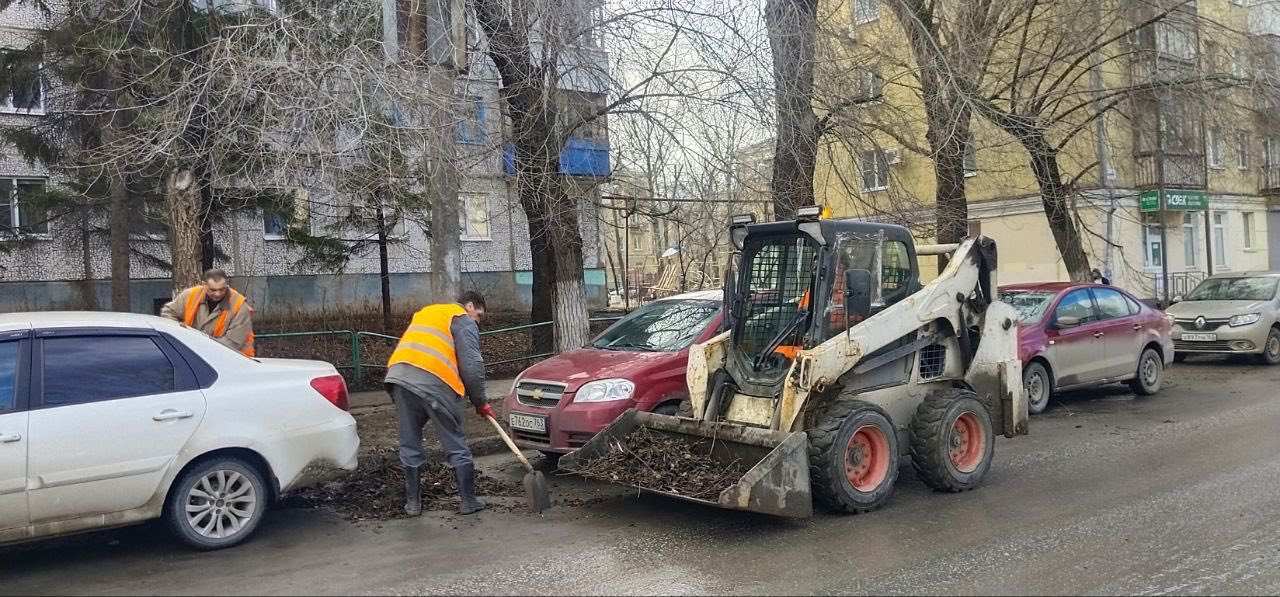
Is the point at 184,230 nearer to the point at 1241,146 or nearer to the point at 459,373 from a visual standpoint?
the point at 459,373

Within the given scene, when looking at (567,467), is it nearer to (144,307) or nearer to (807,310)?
(807,310)

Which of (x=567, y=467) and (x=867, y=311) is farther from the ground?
(x=867, y=311)

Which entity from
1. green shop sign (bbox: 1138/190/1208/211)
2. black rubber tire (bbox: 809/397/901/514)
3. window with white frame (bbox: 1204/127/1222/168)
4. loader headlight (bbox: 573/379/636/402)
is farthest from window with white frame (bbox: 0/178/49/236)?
green shop sign (bbox: 1138/190/1208/211)

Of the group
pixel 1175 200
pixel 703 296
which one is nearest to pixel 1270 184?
pixel 1175 200

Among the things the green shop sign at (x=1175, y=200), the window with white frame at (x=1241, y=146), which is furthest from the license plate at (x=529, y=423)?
the green shop sign at (x=1175, y=200)

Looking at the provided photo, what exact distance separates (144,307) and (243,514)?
1462 cm

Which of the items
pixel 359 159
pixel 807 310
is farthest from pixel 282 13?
pixel 807 310

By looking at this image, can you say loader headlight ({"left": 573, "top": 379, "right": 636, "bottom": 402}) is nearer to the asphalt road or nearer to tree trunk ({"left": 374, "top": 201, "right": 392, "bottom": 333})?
the asphalt road

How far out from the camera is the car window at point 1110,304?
1179cm

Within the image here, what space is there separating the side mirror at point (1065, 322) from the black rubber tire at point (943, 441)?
14.4 feet

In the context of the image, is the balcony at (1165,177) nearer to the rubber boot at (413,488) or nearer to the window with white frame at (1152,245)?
the window with white frame at (1152,245)

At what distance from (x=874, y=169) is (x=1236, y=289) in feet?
23.3

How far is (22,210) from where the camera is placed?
13758 mm

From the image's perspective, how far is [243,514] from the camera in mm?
5961
